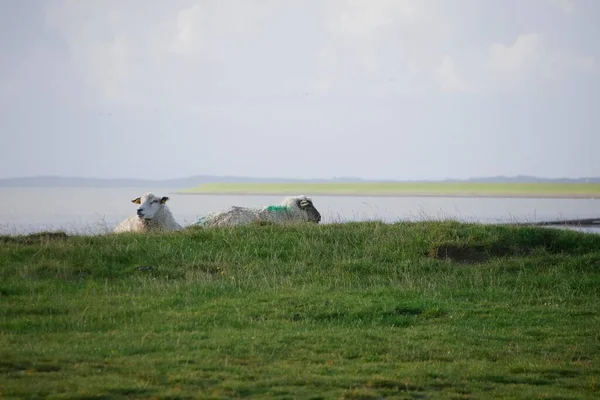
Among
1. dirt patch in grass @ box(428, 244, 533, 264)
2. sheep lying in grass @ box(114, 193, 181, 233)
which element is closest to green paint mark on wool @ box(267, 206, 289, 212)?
sheep lying in grass @ box(114, 193, 181, 233)

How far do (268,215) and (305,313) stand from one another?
11.4 metres

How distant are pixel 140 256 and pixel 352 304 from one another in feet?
18.2

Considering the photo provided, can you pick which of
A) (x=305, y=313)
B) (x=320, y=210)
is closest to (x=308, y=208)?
(x=305, y=313)

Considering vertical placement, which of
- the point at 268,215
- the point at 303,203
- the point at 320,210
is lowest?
the point at 320,210

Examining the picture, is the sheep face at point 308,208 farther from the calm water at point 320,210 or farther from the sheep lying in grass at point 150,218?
the sheep lying in grass at point 150,218

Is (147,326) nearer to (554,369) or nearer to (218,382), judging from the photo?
(218,382)

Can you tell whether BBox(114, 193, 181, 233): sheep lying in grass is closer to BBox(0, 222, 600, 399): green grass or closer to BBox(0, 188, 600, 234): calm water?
BBox(0, 188, 600, 234): calm water

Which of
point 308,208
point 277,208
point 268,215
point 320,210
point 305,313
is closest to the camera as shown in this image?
point 305,313

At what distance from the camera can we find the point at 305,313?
1192 cm

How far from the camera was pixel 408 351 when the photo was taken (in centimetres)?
966

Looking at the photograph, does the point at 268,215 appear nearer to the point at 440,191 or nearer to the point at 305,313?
the point at 305,313

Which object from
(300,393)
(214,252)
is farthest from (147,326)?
(214,252)

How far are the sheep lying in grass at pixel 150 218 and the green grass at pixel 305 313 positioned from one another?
140 inches

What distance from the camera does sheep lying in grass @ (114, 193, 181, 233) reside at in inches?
873
